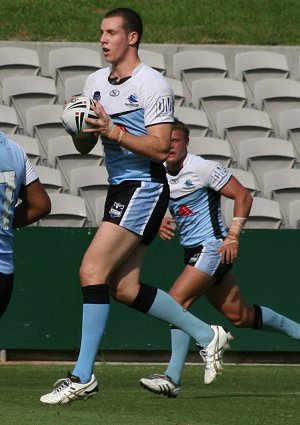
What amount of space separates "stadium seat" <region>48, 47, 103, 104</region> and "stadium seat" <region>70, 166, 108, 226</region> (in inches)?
79.9

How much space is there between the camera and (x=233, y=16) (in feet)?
62.1

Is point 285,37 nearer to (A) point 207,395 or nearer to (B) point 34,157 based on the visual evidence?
(B) point 34,157

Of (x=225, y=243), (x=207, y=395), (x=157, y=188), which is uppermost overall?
(x=157, y=188)

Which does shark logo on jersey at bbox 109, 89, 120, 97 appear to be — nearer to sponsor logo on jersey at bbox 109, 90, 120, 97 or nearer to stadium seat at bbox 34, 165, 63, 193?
sponsor logo on jersey at bbox 109, 90, 120, 97

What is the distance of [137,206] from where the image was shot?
22.7 feet

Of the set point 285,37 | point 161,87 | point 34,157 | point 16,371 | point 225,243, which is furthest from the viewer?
point 285,37

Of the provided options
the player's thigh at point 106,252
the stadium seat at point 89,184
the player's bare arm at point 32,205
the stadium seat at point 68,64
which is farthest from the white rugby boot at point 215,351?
the stadium seat at point 68,64

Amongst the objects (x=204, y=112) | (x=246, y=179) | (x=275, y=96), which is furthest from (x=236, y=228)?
(x=275, y=96)

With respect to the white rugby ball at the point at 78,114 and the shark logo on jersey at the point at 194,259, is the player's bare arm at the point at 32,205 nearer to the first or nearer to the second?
the white rugby ball at the point at 78,114

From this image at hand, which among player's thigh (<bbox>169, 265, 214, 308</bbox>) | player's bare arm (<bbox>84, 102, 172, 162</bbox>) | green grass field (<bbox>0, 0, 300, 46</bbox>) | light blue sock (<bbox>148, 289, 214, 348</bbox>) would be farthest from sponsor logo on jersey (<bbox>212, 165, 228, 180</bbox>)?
green grass field (<bbox>0, 0, 300, 46</bbox>)

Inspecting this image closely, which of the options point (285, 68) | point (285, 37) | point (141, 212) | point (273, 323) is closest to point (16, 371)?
point (273, 323)

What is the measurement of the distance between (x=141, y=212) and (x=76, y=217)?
6095mm

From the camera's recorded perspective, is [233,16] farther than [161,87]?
Answer: Yes

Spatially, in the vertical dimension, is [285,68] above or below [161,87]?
below
